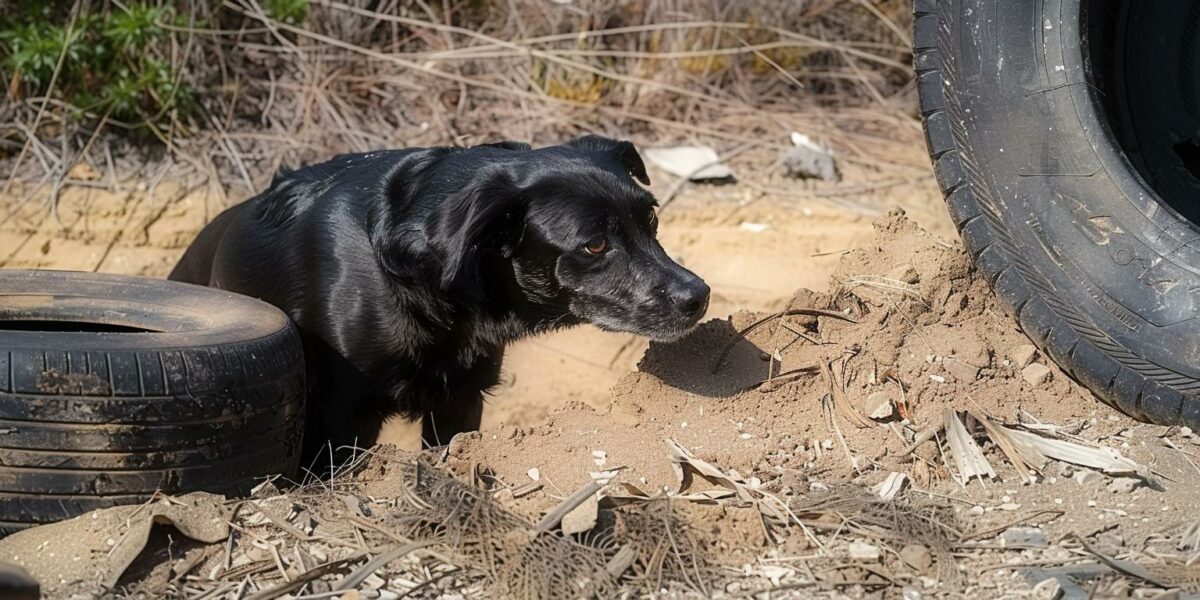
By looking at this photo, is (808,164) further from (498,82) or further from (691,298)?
(691,298)

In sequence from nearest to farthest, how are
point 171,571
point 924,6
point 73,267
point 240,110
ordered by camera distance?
point 171,571
point 924,6
point 73,267
point 240,110

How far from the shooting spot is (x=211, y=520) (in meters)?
2.91

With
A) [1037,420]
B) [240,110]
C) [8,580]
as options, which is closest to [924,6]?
[1037,420]

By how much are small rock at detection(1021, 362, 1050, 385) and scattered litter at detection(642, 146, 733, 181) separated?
370 cm

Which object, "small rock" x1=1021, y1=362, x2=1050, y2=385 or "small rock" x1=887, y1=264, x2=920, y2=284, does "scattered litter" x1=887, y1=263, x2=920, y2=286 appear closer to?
"small rock" x1=887, y1=264, x2=920, y2=284

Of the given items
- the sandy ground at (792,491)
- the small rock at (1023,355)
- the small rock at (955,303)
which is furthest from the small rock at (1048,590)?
the small rock at (955,303)

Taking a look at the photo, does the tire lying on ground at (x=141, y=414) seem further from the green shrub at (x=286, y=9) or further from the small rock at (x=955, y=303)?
the green shrub at (x=286, y=9)

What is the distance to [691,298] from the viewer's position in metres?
3.80

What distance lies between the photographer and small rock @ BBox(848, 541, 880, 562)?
2701 millimetres

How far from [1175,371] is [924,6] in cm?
132

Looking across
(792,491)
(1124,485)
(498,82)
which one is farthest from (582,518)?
(498,82)

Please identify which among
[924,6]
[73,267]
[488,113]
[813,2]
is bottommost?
[73,267]

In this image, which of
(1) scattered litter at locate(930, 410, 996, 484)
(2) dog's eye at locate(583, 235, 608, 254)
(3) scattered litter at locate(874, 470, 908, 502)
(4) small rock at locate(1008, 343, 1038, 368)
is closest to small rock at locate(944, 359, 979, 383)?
(4) small rock at locate(1008, 343, 1038, 368)

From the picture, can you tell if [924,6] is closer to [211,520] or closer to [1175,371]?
[1175,371]
